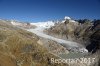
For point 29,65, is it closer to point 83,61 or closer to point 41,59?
point 41,59

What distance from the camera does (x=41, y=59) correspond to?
345 ft

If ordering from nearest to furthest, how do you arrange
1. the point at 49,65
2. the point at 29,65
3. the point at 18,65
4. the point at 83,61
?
the point at 18,65, the point at 29,65, the point at 49,65, the point at 83,61

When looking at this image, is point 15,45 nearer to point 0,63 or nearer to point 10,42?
point 10,42

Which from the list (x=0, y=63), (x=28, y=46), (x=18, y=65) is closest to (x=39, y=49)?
(x=28, y=46)

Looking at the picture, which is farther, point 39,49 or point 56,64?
point 39,49

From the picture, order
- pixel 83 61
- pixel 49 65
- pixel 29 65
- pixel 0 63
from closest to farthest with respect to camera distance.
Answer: pixel 0 63, pixel 29 65, pixel 49 65, pixel 83 61

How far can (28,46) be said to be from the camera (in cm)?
11062

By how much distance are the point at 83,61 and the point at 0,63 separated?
5669 cm

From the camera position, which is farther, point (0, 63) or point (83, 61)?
point (83, 61)

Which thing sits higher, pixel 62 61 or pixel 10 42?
pixel 10 42

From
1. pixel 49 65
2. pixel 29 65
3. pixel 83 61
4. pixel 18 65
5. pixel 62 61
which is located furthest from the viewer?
pixel 83 61

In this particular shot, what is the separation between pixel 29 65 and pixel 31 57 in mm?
7459

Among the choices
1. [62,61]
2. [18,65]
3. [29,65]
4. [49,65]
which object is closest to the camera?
[18,65]

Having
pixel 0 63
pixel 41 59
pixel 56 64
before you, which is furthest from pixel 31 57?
pixel 0 63
